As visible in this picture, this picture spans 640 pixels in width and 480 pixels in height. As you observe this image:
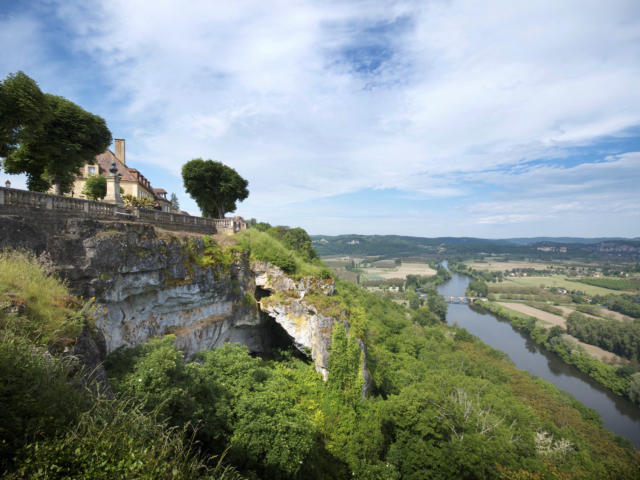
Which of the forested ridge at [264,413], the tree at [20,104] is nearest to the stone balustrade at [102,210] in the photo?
the forested ridge at [264,413]

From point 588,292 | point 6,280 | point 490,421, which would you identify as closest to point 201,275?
point 6,280

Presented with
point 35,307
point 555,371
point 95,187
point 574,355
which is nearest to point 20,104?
point 95,187

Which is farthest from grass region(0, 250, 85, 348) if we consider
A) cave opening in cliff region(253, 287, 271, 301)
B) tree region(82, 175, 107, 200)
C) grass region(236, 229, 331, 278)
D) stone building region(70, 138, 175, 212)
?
stone building region(70, 138, 175, 212)

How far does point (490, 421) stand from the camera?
57.2 feet

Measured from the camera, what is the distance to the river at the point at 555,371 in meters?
31.7

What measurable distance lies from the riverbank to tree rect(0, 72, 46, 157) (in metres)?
58.6

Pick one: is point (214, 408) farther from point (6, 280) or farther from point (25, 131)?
point (25, 131)

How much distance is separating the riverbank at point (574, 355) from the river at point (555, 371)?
867mm

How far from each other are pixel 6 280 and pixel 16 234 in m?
3.92

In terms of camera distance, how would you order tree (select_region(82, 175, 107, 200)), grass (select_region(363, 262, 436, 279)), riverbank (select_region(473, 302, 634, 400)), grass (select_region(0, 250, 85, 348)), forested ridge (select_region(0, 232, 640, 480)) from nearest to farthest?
forested ridge (select_region(0, 232, 640, 480)), grass (select_region(0, 250, 85, 348)), tree (select_region(82, 175, 107, 200)), riverbank (select_region(473, 302, 634, 400)), grass (select_region(363, 262, 436, 279))

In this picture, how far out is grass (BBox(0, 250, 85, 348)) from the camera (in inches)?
195

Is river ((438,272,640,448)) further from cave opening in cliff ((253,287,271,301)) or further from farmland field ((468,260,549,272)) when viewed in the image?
farmland field ((468,260,549,272))

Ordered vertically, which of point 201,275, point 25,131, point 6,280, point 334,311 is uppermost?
point 25,131

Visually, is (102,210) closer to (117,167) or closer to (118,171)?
(118,171)
